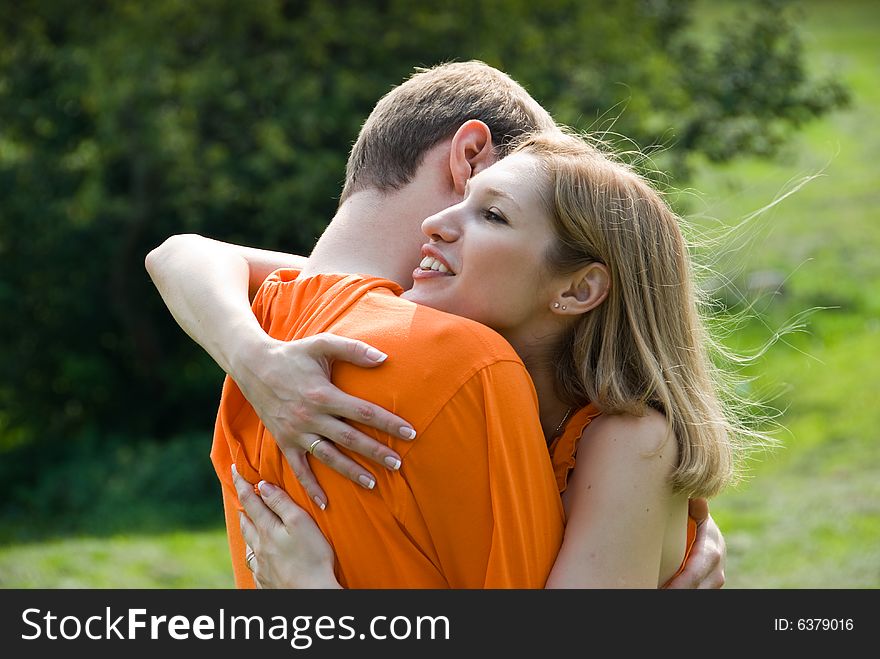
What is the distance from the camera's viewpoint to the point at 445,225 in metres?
2.43

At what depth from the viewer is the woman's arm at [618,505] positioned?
2.23m

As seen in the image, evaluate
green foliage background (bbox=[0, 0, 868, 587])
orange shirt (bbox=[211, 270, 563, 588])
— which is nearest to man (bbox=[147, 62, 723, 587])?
orange shirt (bbox=[211, 270, 563, 588])

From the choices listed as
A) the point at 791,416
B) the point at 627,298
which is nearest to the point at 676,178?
the point at 791,416

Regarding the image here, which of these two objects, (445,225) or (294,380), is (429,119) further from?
(294,380)

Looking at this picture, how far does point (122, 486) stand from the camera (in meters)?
10.1

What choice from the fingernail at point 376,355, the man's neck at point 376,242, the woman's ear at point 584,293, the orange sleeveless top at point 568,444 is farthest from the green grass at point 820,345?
the fingernail at point 376,355

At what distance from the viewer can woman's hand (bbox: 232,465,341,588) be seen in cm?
229

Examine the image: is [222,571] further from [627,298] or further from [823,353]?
[823,353]

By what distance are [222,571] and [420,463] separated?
6222 mm

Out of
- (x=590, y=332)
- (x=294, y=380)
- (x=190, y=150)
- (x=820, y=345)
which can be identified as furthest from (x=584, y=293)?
(x=820, y=345)

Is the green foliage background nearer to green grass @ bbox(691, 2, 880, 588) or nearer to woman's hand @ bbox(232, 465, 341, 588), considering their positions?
green grass @ bbox(691, 2, 880, 588)

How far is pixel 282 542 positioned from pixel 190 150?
8161mm

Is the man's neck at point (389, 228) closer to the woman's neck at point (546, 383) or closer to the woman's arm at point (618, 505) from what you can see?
the woman's neck at point (546, 383)

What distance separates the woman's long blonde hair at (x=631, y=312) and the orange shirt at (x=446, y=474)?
0.91 ft
